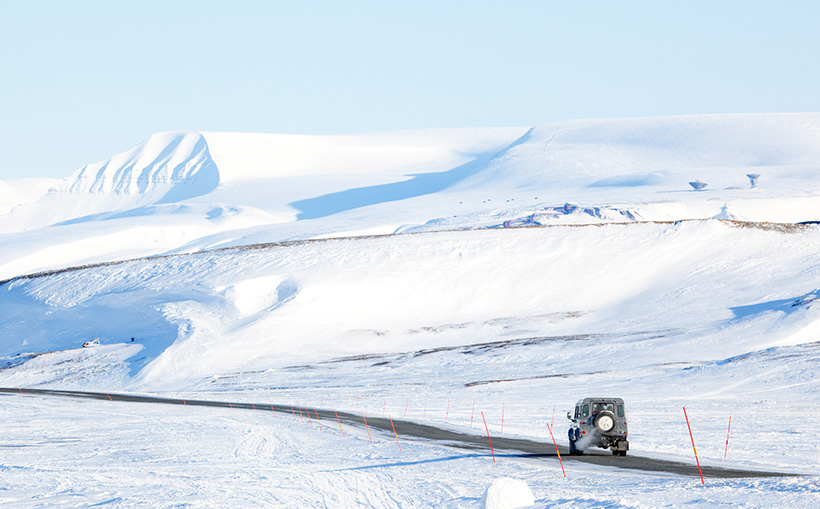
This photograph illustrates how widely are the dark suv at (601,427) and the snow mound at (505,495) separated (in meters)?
7.21

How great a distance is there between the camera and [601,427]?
22.6m

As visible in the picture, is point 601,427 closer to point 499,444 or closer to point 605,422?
point 605,422

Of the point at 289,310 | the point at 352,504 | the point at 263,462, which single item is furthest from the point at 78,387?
the point at 352,504

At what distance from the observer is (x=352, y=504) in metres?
18.0

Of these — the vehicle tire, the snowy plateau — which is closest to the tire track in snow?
the snowy plateau

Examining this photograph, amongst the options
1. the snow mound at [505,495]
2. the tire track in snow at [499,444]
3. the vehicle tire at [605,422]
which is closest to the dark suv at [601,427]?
the vehicle tire at [605,422]

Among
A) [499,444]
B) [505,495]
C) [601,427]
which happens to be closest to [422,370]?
[499,444]

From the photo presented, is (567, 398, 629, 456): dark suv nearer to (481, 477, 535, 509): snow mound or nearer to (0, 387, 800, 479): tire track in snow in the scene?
(0, 387, 800, 479): tire track in snow

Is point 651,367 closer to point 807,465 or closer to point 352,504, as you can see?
point 807,465

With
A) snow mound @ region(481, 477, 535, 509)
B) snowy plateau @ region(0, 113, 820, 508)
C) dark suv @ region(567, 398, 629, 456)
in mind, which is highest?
snow mound @ region(481, 477, 535, 509)

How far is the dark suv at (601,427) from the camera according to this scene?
22.5 metres

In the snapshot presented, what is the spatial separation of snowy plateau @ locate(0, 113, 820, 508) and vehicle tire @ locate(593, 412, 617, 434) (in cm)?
70

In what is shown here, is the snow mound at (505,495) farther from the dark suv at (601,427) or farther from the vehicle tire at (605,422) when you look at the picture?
the vehicle tire at (605,422)

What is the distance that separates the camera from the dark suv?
888 inches
